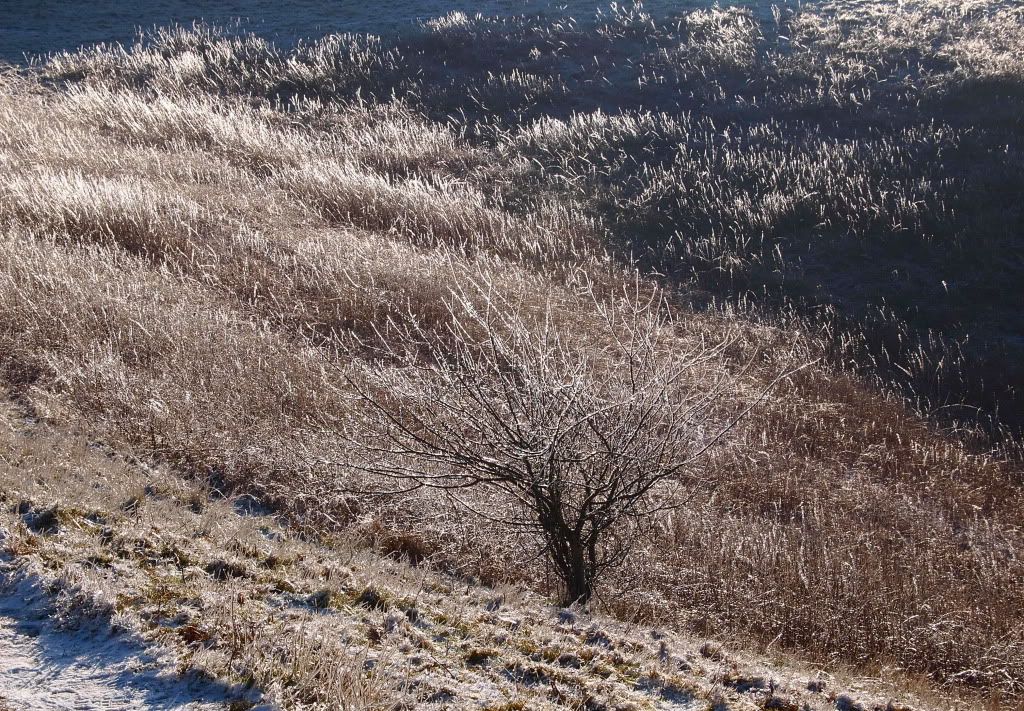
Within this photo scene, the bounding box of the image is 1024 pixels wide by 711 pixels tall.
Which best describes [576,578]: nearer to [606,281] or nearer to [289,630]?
[289,630]

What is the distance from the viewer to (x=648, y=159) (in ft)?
43.0

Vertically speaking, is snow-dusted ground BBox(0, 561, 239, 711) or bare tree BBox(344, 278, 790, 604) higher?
bare tree BBox(344, 278, 790, 604)

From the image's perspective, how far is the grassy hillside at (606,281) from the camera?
425 centimetres

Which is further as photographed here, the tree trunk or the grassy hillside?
the grassy hillside

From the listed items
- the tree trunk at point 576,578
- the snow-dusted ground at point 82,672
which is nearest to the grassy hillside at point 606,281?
the tree trunk at point 576,578

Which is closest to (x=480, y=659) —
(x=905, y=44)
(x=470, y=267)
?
(x=470, y=267)

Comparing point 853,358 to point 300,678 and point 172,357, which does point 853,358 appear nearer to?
point 172,357

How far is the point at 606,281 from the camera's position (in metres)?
8.78

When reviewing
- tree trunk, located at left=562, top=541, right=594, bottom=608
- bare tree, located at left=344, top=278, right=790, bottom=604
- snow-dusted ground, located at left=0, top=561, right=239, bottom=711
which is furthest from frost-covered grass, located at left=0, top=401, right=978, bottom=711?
bare tree, located at left=344, top=278, right=790, bottom=604

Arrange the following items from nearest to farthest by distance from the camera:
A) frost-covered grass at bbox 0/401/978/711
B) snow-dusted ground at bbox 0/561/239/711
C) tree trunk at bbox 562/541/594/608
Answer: snow-dusted ground at bbox 0/561/239/711
frost-covered grass at bbox 0/401/978/711
tree trunk at bbox 562/541/594/608

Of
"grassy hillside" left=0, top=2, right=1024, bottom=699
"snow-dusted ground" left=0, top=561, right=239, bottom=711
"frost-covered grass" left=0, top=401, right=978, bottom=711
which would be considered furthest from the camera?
"grassy hillside" left=0, top=2, right=1024, bottom=699

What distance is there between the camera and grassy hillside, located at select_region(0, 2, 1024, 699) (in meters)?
4.25

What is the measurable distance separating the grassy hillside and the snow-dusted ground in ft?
4.81

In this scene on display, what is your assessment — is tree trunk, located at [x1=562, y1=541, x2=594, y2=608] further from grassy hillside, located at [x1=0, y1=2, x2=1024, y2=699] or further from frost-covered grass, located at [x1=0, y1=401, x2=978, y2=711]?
frost-covered grass, located at [x1=0, y1=401, x2=978, y2=711]
